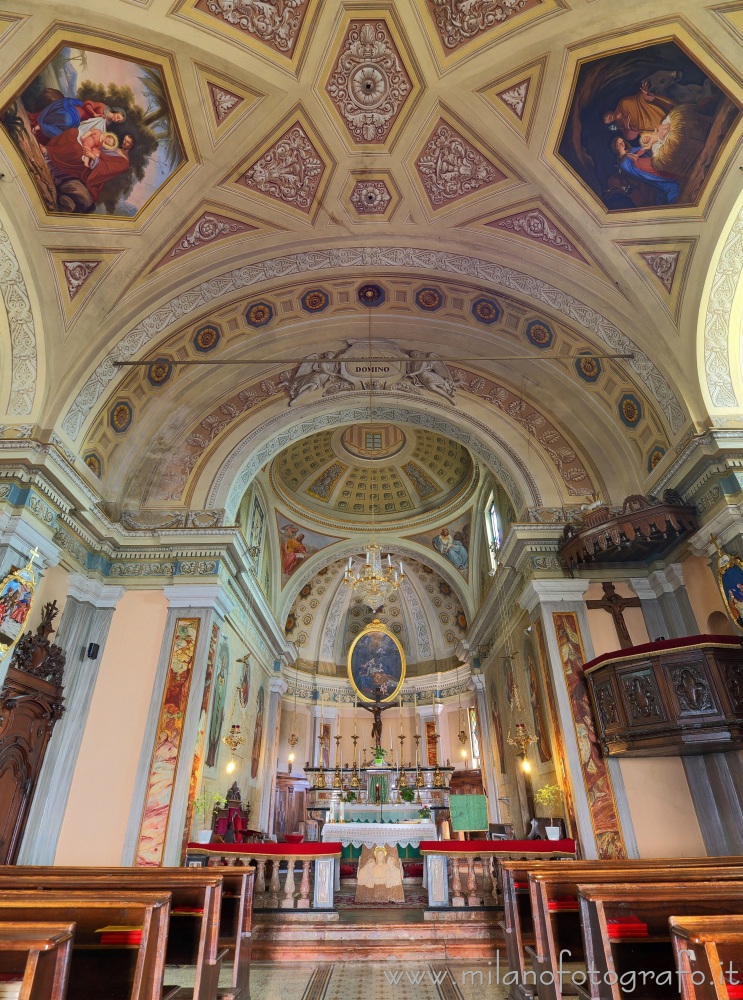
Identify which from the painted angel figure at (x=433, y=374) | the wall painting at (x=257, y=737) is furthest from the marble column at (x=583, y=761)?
the wall painting at (x=257, y=737)

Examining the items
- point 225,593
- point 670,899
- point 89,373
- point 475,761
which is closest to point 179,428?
point 89,373

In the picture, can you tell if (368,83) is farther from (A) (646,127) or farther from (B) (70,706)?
(B) (70,706)

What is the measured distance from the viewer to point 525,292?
10625mm

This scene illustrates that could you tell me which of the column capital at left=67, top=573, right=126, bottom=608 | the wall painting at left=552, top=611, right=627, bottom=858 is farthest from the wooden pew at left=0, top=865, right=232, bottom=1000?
the wall painting at left=552, top=611, right=627, bottom=858

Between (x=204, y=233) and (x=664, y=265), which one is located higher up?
(x=204, y=233)

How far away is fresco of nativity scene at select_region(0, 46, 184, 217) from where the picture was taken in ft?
24.5

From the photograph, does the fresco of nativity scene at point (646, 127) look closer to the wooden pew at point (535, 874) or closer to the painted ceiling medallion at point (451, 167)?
the painted ceiling medallion at point (451, 167)

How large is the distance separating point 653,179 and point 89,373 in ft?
32.0

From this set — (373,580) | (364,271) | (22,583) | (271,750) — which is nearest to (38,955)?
(22,583)

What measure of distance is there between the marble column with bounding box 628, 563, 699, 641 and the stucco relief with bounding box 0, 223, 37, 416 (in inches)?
435

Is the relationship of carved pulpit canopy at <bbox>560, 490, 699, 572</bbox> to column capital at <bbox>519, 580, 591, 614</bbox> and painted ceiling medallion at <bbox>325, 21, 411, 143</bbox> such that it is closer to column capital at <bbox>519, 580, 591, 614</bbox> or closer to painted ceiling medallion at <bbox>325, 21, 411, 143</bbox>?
column capital at <bbox>519, 580, 591, 614</bbox>

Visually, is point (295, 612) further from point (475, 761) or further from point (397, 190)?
point (397, 190)

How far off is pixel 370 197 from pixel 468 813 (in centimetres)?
1075

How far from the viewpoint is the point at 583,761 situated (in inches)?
341
